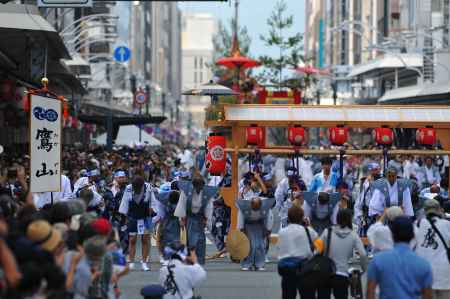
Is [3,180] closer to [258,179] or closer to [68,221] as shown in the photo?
[258,179]

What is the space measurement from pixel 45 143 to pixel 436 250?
6.29 meters

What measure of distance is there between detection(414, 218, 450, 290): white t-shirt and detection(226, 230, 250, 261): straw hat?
20.0 feet

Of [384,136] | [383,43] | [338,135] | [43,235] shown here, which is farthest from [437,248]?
[383,43]

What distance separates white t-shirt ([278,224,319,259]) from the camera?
11562 millimetres

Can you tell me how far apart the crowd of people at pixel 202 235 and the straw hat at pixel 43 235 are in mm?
10

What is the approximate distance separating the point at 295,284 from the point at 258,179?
8.22 m

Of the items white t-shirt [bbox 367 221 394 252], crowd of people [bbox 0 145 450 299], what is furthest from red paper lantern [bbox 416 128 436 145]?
white t-shirt [bbox 367 221 394 252]

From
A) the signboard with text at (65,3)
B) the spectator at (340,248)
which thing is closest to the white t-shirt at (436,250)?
the spectator at (340,248)

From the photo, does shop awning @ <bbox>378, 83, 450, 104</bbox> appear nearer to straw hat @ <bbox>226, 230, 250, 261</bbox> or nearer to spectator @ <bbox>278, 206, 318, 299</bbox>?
straw hat @ <bbox>226, 230, 250, 261</bbox>

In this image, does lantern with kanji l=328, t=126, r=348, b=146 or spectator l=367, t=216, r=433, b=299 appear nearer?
spectator l=367, t=216, r=433, b=299

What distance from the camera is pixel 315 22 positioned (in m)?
114

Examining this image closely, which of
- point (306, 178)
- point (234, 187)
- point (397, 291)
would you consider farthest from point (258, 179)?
point (306, 178)

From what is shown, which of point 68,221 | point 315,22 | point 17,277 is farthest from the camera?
point 315,22

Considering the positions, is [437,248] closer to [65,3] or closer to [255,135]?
[255,135]
